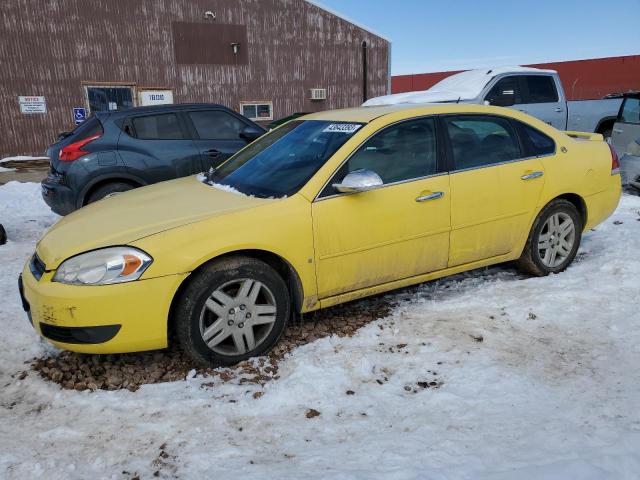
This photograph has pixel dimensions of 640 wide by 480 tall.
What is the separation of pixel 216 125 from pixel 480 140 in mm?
3893

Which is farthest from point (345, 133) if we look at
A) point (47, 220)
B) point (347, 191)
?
point (47, 220)

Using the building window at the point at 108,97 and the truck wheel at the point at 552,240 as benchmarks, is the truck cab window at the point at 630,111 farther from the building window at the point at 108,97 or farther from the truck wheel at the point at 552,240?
the building window at the point at 108,97

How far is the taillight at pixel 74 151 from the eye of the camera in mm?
6035

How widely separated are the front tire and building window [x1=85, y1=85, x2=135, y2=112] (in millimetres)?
14433

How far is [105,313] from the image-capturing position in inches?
112

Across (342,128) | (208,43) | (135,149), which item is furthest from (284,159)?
(208,43)

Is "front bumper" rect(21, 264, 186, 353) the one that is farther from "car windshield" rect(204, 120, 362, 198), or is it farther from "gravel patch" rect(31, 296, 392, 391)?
"car windshield" rect(204, 120, 362, 198)

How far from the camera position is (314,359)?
3.27 metres

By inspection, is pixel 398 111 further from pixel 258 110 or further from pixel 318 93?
pixel 318 93

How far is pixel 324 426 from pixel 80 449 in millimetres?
1208

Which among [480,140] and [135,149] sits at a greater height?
[480,140]

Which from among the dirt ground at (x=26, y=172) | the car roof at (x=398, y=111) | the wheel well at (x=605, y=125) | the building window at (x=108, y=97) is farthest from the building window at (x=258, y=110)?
the car roof at (x=398, y=111)

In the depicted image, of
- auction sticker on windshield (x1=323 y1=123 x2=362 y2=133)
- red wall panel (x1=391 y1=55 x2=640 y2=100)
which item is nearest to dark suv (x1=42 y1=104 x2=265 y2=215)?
auction sticker on windshield (x1=323 y1=123 x2=362 y2=133)

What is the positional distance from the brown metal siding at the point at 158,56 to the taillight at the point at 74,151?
11.0 meters
